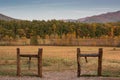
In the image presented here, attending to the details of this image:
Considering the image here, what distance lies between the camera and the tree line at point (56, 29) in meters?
159

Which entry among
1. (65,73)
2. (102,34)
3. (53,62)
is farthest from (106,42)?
(65,73)

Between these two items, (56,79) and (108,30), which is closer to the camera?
(56,79)

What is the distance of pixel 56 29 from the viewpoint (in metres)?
174

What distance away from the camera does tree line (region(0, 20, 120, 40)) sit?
522 ft

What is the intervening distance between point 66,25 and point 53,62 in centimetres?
14481

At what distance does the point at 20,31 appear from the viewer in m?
162

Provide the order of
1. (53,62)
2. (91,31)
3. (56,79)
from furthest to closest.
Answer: (91,31) → (53,62) → (56,79)

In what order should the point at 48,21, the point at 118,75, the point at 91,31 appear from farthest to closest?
the point at 48,21
the point at 91,31
the point at 118,75

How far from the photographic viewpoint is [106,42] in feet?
352

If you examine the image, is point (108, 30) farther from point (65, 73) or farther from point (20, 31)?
point (65, 73)

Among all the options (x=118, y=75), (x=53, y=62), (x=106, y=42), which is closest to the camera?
(x=118, y=75)

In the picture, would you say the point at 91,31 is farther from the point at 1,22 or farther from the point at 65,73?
the point at 65,73

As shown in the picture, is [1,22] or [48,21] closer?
[1,22]

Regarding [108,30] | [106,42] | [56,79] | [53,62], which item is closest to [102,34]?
[108,30]
